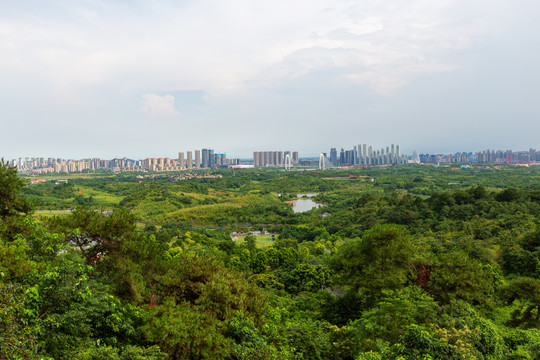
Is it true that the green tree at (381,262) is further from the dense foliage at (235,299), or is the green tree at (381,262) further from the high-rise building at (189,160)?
the high-rise building at (189,160)

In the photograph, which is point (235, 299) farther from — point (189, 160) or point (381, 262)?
point (189, 160)

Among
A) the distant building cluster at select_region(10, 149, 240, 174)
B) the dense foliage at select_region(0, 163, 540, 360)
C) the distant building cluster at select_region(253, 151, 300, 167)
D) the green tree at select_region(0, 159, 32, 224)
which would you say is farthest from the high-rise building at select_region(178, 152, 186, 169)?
the green tree at select_region(0, 159, 32, 224)

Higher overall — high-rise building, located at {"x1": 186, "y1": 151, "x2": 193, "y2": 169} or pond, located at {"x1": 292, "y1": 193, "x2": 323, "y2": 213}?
high-rise building, located at {"x1": 186, "y1": 151, "x2": 193, "y2": 169}

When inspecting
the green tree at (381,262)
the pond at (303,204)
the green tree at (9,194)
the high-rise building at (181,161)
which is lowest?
the pond at (303,204)

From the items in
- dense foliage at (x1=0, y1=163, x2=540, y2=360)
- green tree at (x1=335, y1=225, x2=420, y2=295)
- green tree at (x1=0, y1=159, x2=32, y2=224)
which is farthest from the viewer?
green tree at (x1=335, y1=225, x2=420, y2=295)

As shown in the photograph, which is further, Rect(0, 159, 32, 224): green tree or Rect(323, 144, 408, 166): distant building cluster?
Rect(323, 144, 408, 166): distant building cluster

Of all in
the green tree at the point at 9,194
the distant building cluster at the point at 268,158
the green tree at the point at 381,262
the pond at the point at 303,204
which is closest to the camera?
the green tree at the point at 9,194

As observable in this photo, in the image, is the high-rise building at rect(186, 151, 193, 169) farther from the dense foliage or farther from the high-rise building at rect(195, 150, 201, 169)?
the dense foliage

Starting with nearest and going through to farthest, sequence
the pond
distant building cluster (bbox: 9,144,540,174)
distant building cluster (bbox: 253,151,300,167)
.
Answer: the pond
distant building cluster (bbox: 9,144,540,174)
distant building cluster (bbox: 253,151,300,167)

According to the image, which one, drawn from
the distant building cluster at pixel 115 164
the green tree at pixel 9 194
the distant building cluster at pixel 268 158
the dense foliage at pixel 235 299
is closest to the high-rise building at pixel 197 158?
the distant building cluster at pixel 115 164
